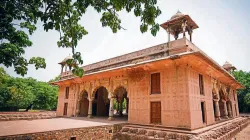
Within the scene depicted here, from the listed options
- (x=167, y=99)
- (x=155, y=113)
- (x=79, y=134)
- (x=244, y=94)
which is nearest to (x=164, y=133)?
(x=155, y=113)

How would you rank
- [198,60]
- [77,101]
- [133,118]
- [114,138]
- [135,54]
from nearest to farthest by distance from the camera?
[198,60] → [114,138] → [133,118] → [135,54] → [77,101]

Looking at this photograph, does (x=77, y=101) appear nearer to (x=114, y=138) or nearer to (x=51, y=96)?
(x=114, y=138)

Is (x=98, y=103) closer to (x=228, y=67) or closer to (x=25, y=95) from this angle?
(x=228, y=67)

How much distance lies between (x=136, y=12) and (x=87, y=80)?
13.9m

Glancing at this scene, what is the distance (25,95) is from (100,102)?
72.7 feet

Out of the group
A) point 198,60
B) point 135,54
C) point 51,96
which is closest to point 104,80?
point 135,54

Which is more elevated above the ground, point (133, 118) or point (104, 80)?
point (104, 80)

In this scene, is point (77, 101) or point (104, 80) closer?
point (104, 80)

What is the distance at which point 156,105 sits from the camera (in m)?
10.7

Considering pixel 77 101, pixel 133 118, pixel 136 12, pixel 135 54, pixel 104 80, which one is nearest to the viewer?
pixel 136 12

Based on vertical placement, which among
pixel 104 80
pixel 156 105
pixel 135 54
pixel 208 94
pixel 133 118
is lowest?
pixel 133 118

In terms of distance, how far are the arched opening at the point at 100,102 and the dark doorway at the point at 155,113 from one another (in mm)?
9785

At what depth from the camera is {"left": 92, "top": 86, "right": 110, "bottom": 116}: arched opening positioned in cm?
1934

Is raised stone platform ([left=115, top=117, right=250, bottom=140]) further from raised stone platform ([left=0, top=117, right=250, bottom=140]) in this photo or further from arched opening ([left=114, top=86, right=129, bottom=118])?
arched opening ([left=114, top=86, right=129, bottom=118])
